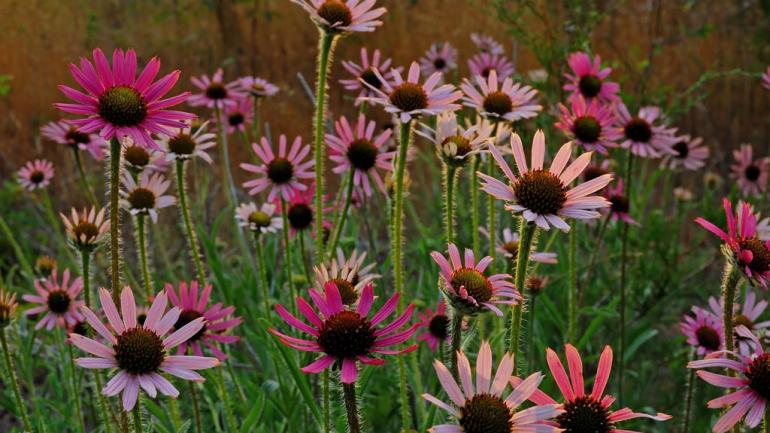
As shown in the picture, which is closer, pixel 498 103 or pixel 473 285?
pixel 473 285

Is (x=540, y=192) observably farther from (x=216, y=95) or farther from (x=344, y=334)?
(x=216, y=95)

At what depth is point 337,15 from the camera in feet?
5.17

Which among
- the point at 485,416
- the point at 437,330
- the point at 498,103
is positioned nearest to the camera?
the point at 485,416

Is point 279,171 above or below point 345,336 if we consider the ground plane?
above

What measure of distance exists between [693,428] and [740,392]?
132cm

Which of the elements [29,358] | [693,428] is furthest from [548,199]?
[29,358]

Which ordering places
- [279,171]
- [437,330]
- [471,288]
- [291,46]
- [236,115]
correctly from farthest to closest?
[291,46], [236,115], [279,171], [437,330], [471,288]

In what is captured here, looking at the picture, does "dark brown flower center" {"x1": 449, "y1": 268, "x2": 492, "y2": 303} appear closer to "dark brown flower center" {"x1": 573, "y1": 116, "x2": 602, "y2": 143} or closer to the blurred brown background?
"dark brown flower center" {"x1": 573, "y1": 116, "x2": 602, "y2": 143}

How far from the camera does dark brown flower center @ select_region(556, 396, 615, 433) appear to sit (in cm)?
96

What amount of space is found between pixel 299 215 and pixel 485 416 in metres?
1.32

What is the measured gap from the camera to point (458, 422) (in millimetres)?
887

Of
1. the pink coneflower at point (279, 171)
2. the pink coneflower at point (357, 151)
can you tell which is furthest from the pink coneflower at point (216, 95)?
the pink coneflower at point (357, 151)

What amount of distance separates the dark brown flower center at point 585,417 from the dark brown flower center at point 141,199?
1.13 m

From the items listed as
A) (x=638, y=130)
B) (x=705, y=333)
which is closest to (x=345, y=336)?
(x=705, y=333)
